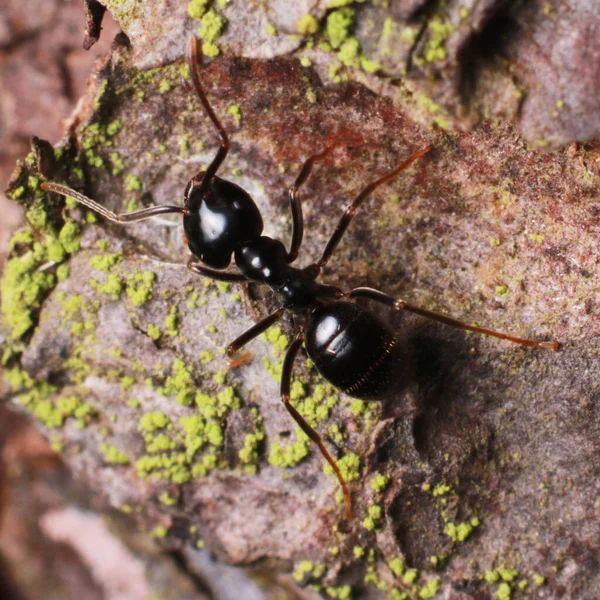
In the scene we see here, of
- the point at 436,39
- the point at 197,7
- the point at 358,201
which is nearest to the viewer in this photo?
the point at 436,39

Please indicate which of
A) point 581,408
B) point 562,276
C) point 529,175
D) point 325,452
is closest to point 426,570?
point 325,452

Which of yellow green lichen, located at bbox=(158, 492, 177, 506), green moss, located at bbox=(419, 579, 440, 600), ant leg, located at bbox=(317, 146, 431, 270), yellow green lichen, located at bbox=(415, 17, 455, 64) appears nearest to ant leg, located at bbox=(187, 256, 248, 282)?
ant leg, located at bbox=(317, 146, 431, 270)

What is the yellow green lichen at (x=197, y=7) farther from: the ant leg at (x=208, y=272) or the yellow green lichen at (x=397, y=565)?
the yellow green lichen at (x=397, y=565)

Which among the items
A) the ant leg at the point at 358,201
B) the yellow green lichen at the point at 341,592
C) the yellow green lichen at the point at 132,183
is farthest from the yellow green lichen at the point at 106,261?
the yellow green lichen at the point at 341,592

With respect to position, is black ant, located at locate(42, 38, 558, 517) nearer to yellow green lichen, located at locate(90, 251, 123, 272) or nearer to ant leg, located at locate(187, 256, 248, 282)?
ant leg, located at locate(187, 256, 248, 282)

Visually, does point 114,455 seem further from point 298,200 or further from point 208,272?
point 298,200

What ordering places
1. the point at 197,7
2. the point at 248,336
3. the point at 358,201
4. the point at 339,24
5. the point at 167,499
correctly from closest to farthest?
1. the point at 339,24
2. the point at 197,7
3. the point at 358,201
4. the point at 248,336
5. the point at 167,499

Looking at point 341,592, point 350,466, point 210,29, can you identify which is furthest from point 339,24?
point 341,592
